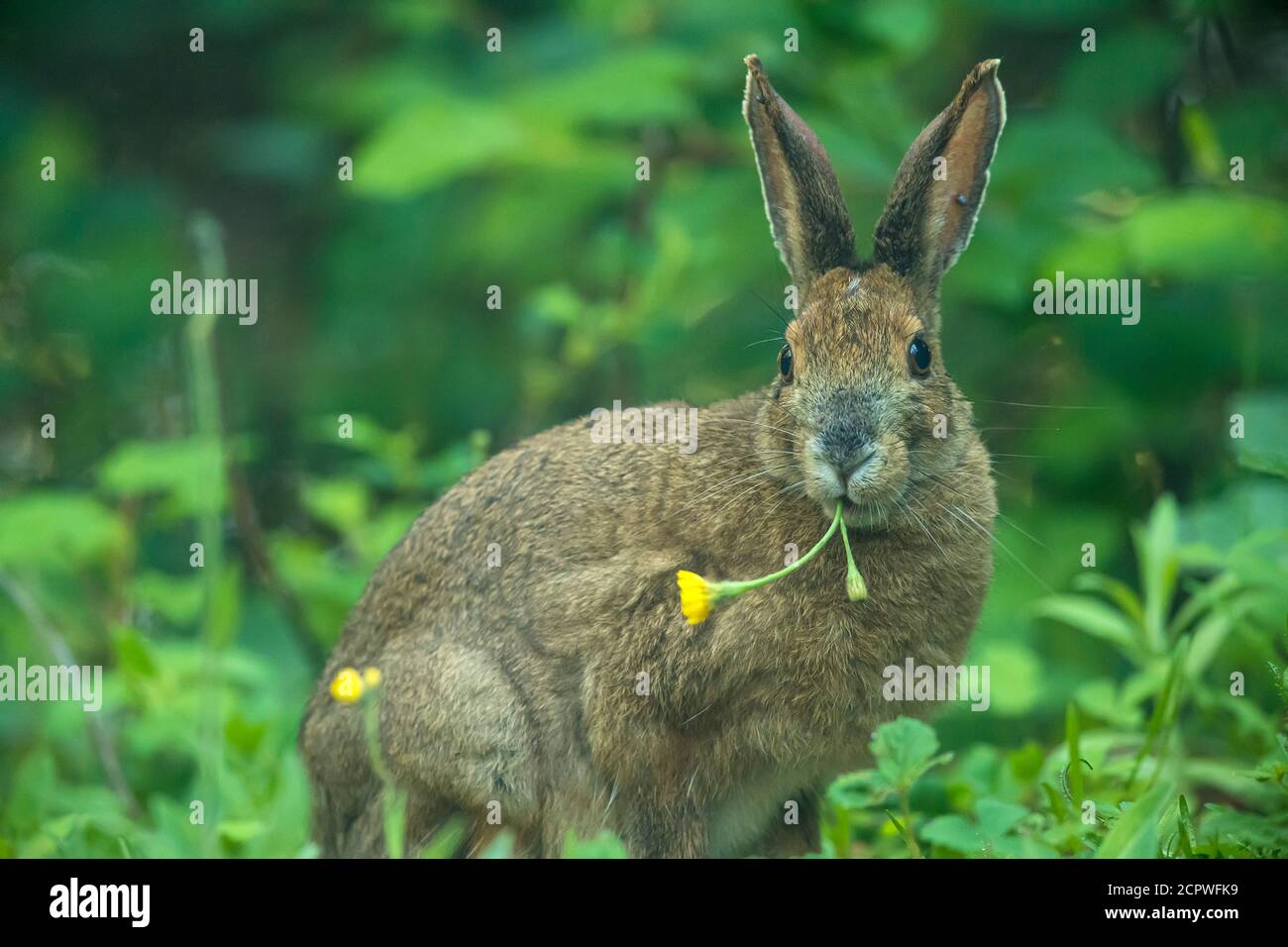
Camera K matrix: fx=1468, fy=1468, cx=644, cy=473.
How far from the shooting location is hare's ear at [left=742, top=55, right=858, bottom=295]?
13.9 ft

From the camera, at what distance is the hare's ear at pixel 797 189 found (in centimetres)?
423

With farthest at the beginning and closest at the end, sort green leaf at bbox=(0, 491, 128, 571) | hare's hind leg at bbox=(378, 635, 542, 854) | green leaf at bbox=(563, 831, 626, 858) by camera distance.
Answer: green leaf at bbox=(0, 491, 128, 571)
hare's hind leg at bbox=(378, 635, 542, 854)
green leaf at bbox=(563, 831, 626, 858)

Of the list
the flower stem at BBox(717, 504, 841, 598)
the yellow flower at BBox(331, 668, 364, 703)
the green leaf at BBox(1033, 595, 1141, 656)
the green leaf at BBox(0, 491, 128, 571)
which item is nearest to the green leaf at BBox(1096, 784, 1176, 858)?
the flower stem at BBox(717, 504, 841, 598)

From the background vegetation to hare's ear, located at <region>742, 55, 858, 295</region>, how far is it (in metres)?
1.30

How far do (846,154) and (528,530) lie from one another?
2.46 meters

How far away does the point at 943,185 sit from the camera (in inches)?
167

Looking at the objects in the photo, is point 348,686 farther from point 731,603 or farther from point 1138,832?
point 1138,832

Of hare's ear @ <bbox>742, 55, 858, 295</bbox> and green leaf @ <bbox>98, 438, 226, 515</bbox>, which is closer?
hare's ear @ <bbox>742, 55, 858, 295</bbox>

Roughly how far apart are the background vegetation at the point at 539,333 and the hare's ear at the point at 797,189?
1298mm

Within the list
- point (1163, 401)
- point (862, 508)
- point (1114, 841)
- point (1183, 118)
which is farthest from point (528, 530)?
point (1183, 118)

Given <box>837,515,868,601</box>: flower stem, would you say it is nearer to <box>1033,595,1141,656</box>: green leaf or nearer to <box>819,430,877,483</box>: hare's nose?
<box>819,430,877,483</box>: hare's nose

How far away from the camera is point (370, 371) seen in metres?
8.22

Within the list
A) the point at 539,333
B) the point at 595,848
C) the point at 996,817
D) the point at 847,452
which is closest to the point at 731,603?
the point at 847,452

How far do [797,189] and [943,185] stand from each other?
0.42 meters
